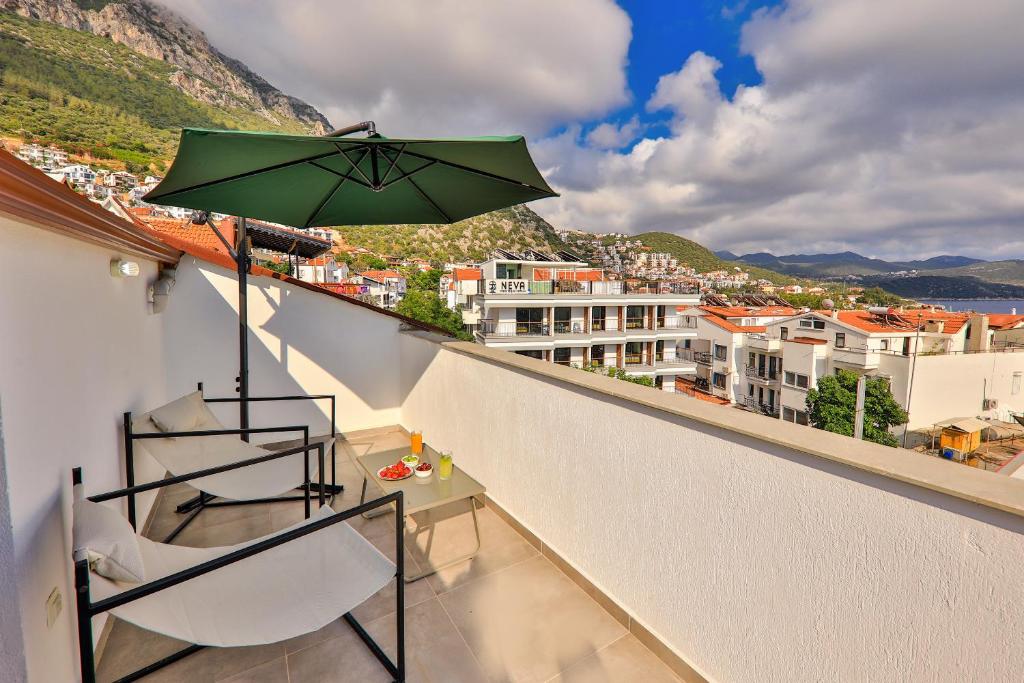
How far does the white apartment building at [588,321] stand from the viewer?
74.0 feet

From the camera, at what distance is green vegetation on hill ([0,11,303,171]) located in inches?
1101

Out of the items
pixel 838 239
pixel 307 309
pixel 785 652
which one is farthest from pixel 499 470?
pixel 838 239

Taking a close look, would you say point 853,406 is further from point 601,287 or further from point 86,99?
point 86,99

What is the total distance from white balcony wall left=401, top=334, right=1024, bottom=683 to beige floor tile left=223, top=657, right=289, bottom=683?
142cm

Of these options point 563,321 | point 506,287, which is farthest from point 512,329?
point 563,321

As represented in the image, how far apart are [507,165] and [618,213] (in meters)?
98.1

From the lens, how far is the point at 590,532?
2.24 metres

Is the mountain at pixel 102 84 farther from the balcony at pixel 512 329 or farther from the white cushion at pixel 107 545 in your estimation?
the white cushion at pixel 107 545

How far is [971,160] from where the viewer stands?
57906mm

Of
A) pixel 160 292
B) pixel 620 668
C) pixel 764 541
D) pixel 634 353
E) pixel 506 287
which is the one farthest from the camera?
pixel 634 353

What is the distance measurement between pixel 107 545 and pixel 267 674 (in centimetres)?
95

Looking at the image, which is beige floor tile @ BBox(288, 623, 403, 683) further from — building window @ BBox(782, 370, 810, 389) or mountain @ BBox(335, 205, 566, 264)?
mountain @ BBox(335, 205, 566, 264)

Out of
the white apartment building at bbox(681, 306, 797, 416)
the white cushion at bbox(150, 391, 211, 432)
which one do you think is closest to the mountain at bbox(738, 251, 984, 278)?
the white apartment building at bbox(681, 306, 797, 416)

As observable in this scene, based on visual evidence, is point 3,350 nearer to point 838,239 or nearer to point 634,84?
point 634,84
